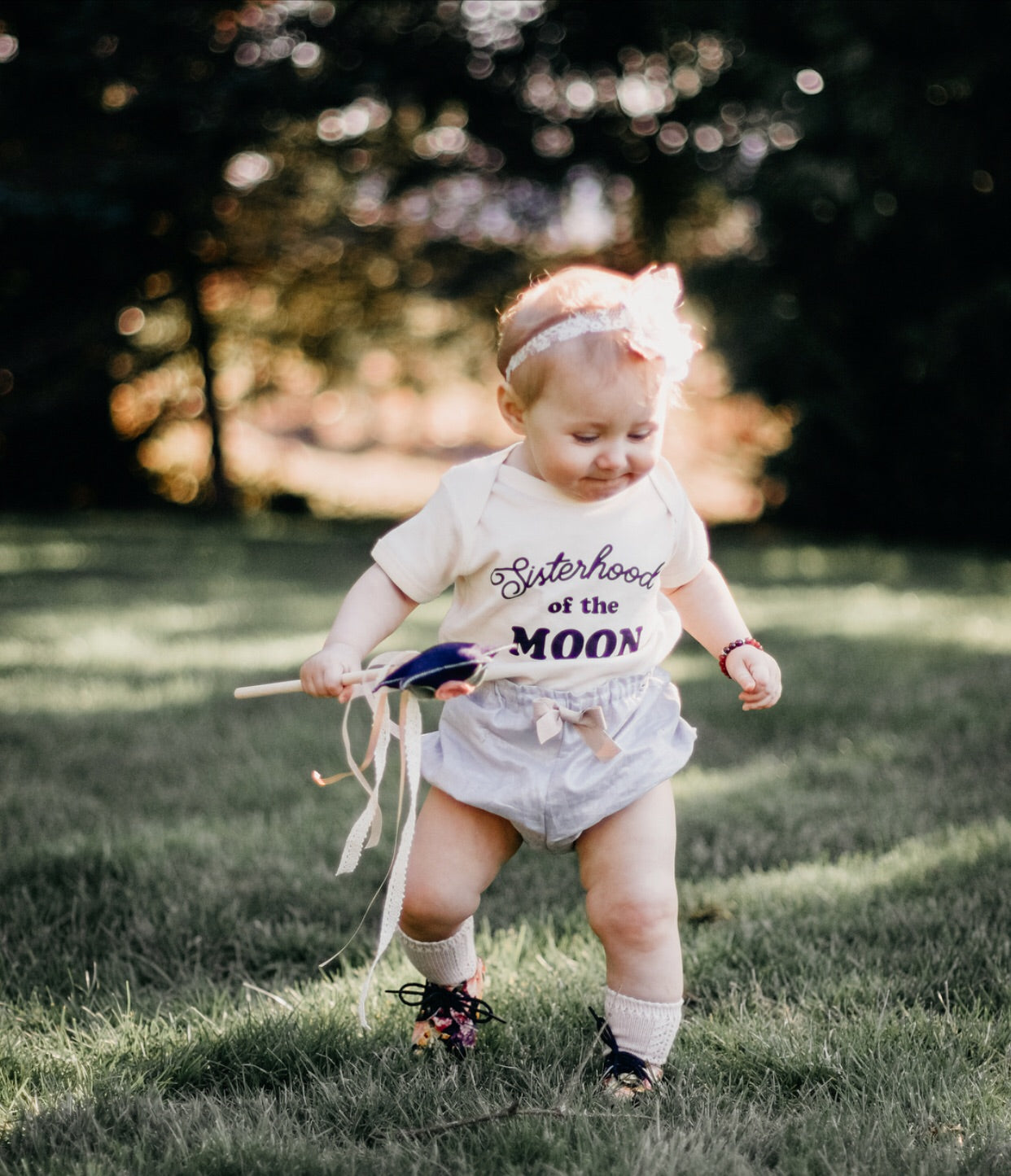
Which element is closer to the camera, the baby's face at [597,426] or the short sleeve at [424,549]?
the baby's face at [597,426]

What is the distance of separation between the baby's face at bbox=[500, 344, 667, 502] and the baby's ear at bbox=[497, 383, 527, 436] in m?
0.03

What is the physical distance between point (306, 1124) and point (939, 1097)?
1.02 meters

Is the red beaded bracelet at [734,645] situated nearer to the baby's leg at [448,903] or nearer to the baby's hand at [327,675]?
the baby's leg at [448,903]

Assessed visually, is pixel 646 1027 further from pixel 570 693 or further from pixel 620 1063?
pixel 570 693

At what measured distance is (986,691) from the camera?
4.88 m

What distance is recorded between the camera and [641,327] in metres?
2.12

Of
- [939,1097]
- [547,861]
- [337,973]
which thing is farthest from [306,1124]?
[547,861]

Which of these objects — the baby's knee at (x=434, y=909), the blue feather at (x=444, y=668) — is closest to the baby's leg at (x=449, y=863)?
the baby's knee at (x=434, y=909)

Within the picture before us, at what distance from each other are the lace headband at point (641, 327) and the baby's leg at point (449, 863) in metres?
0.85

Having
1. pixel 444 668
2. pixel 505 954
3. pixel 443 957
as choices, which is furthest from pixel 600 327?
pixel 505 954

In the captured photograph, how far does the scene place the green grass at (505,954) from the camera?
75.0 inches

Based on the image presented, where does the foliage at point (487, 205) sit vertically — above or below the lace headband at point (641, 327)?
above

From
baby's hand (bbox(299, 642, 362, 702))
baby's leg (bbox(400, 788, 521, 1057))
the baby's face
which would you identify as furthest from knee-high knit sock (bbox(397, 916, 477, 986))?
the baby's face

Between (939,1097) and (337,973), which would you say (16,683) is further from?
(939,1097)
